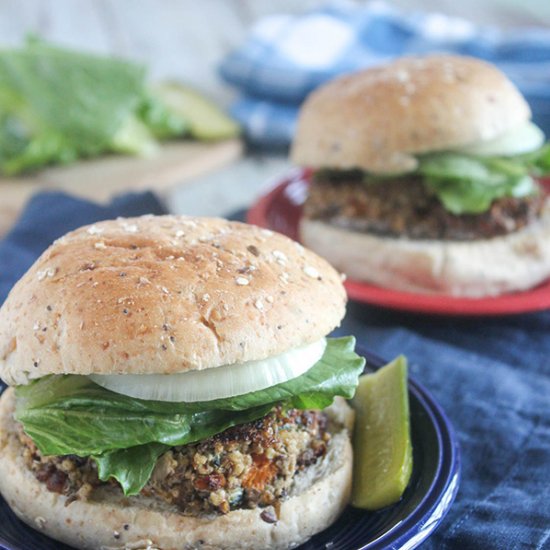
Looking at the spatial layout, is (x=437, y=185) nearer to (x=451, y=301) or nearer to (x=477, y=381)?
(x=451, y=301)

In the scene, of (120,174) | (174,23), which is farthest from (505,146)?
(174,23)

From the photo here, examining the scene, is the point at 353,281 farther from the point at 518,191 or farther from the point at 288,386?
the point at 288,386

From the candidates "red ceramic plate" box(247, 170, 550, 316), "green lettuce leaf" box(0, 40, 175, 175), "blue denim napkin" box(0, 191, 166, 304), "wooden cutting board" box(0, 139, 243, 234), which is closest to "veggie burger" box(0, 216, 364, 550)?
"red ceramic plate" box(247, 170, 550, 316)

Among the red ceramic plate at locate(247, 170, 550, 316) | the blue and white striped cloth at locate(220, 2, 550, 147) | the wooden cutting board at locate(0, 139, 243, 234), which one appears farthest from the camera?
the blue and white striped cloth at locate(220, 2, 550, 147)

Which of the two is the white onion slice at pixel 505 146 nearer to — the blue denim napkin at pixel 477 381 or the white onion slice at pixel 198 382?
the blue denim napkin at pixel 477 381

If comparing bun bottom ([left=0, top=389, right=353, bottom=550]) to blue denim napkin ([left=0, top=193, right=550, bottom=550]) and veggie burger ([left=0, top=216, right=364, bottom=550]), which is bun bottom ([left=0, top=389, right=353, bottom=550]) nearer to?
veggie burger ([left=0, top=216, right=364, bottom=550])

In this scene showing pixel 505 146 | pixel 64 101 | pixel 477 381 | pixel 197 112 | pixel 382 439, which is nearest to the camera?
pixel 382 439

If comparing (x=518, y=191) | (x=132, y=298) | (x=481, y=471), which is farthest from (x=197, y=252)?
(x=518, y=191)
